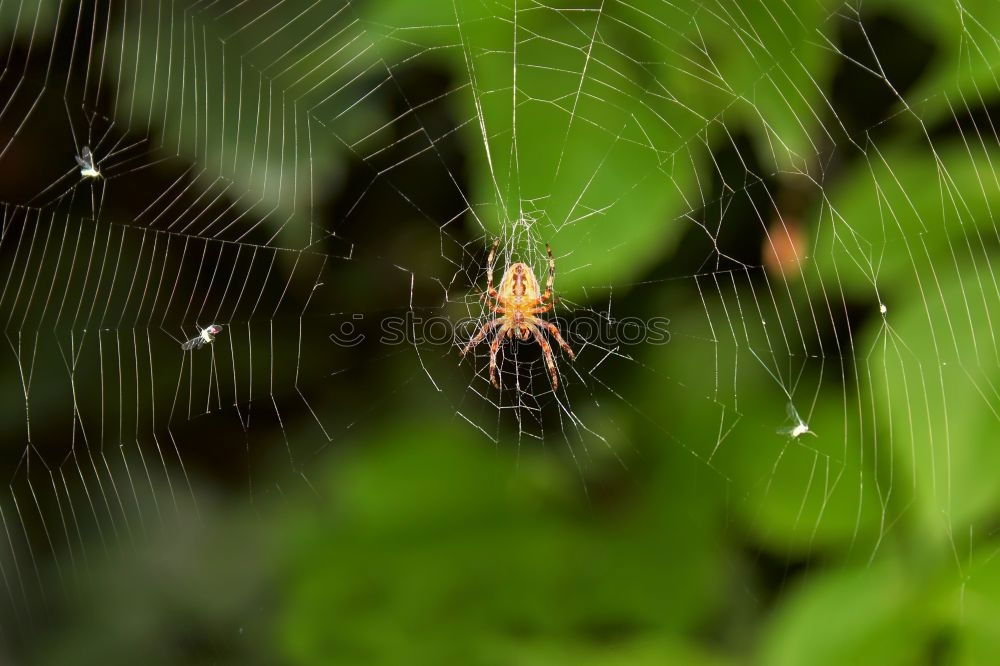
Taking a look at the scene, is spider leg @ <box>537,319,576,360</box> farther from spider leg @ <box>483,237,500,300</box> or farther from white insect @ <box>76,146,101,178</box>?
white insect @ <box>76,146,101,178</box>

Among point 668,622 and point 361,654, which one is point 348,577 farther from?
point 668,622

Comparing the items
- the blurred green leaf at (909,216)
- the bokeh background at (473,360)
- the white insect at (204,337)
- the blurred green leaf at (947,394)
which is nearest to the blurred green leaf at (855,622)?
the bokeh background at (473,360)

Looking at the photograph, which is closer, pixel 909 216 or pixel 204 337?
pixel 909 216

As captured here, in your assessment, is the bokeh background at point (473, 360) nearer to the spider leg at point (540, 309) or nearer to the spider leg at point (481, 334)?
the spider leg at point (481, 334)

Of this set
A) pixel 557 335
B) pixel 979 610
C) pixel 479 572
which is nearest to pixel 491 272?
pixel 557 335

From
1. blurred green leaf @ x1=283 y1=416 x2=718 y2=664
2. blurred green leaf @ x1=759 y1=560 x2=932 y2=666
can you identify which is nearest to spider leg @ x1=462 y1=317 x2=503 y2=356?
blurred green leaf @ x1=283 y1=416 x2=718 y2=664

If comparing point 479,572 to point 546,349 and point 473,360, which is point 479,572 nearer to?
point 473,360

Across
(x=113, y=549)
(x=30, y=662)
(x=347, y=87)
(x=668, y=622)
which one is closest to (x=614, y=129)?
(x=347, y=87)
